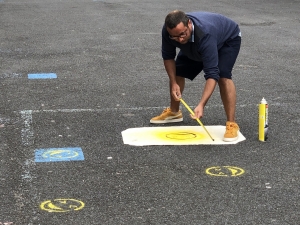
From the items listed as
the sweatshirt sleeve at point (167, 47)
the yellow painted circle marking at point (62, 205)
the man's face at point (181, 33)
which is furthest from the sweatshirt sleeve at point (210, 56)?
the yellow painted circle marking at point (62, 205)

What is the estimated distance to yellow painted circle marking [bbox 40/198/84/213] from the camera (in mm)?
5070

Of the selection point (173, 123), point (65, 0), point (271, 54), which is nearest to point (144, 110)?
point (173, 123)

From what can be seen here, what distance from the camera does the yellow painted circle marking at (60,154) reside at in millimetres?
6344

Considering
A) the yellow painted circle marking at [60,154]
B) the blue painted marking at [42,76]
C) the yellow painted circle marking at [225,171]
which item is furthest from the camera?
the blue painted marking at [42,76]

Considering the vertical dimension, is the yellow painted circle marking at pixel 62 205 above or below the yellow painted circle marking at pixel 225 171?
above

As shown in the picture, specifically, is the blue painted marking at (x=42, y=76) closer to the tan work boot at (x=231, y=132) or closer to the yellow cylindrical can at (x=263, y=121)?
the tan work boot at (x=231, y=132)

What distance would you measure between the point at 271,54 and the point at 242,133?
16.4ft

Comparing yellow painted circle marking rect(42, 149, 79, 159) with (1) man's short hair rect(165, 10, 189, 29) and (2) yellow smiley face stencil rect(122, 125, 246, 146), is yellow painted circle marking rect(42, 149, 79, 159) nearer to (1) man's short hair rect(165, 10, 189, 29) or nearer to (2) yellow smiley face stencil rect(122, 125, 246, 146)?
(2) yellow smiley face stencil rect(122, 125, 246, 146)

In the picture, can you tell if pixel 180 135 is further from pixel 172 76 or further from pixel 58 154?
pixel 58 154

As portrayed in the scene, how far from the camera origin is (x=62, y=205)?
5.16 m

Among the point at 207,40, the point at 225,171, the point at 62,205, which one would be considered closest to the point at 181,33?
the point at 207,40

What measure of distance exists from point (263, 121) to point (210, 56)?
872 mm

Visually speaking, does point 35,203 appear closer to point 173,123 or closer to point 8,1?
point 173,123

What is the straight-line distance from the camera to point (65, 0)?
2234 cm
